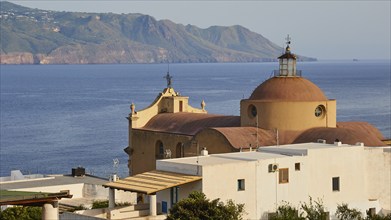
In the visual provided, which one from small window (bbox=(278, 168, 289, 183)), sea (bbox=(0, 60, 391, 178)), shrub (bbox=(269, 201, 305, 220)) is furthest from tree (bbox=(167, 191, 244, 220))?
sea (bbox=(0, 60, 391, 178))

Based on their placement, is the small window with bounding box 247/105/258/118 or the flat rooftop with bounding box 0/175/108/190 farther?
the flat rooftop with bounding box 0/175/108/190

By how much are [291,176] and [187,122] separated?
14.4m

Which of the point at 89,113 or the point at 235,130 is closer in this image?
the point at 235,130

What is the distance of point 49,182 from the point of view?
56.4 meters

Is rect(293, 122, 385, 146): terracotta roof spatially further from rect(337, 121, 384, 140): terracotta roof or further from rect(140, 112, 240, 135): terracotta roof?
rect(140, 112, 240, 135): terracotta roof

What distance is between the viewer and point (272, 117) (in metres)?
50.3

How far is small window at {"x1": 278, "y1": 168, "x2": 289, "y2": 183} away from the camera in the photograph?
135 ft

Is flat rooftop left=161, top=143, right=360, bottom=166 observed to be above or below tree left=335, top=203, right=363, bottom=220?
above

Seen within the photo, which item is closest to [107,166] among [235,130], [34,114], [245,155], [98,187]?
[98,187]

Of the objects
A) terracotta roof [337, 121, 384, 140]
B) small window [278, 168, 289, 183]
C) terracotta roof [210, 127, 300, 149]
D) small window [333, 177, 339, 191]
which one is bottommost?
small window [333, 177, 339, 191]

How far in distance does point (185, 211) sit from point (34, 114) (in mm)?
111592

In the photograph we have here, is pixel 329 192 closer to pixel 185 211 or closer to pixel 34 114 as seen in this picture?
pixel 185 211

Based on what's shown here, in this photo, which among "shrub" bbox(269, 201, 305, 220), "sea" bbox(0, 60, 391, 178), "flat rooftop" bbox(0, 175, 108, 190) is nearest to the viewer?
"shrub" bbox(269, 201, 305, 220)

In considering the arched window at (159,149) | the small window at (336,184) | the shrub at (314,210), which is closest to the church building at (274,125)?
the arched window at (159,149)
